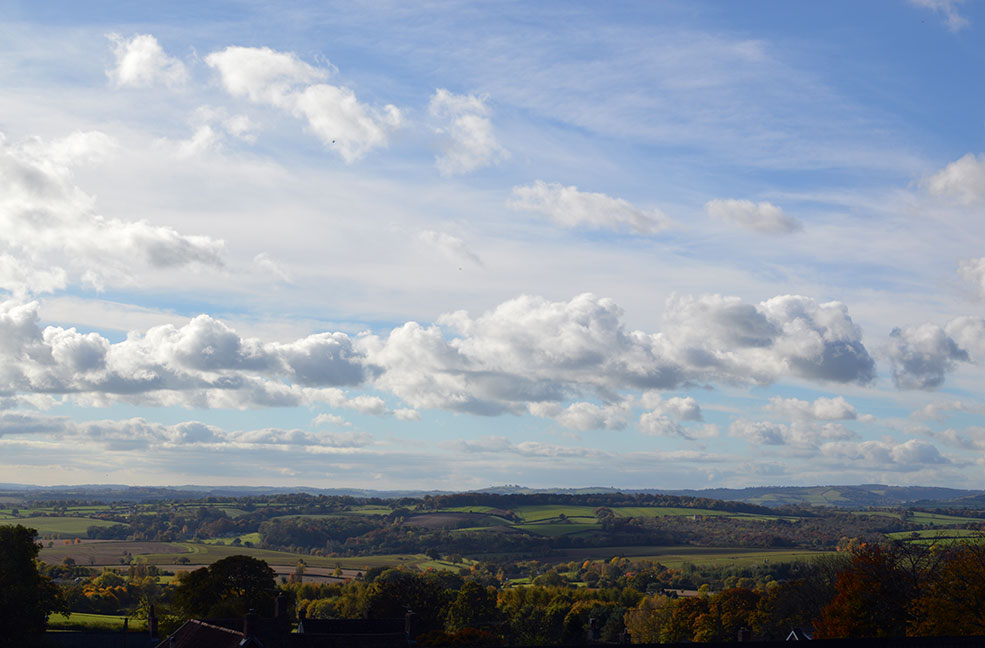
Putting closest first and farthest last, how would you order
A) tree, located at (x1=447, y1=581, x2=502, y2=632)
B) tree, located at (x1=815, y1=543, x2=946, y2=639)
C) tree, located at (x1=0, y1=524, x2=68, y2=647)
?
tree, located at (x1=815, y1=543, x2=946, y2=639) → tree, located at (x1=0, y1=524, x2=68, y2=647) → tree, located at (x1=447, y1=581, x2=502, y2=632)

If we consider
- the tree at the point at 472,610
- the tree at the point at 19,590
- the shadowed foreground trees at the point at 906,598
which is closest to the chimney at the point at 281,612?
the tree at the point at 19,590

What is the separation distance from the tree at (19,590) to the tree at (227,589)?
16.3 metres

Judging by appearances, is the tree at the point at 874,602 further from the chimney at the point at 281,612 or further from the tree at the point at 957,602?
the chimney at the point at 281,612

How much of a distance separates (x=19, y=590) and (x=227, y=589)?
23.9 m

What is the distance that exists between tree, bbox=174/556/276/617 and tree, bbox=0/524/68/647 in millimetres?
16319

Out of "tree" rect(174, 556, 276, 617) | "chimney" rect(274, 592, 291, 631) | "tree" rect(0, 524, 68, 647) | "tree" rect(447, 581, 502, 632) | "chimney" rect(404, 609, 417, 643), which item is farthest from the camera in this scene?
"tree" rect(447, 581, 502, 632)

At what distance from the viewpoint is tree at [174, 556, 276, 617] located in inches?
4085

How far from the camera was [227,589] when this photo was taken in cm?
10650

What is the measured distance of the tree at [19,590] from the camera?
8719cm

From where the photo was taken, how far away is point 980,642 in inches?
2505

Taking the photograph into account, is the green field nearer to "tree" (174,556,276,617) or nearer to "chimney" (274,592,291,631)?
"tree" (174,556,276,617)

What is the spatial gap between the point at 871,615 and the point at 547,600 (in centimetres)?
7245

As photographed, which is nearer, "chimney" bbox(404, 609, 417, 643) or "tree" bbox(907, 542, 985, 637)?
"chimney" bbox(404, 609, 417, 643)

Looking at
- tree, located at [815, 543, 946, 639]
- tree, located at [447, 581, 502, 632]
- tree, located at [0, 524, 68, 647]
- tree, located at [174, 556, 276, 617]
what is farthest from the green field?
tree, located at [815, 543, 946, 639]
